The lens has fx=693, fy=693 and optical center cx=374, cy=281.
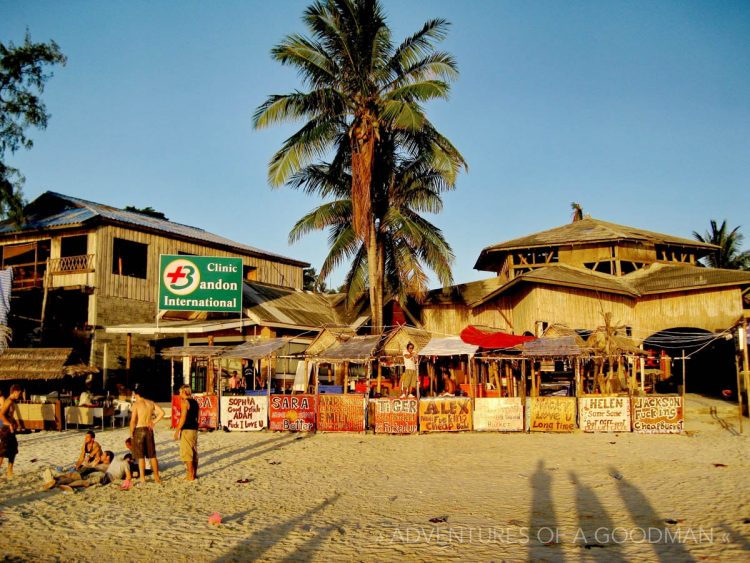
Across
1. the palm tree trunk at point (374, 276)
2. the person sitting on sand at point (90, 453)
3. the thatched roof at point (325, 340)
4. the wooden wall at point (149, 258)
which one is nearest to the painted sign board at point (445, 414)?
the thatched roof at point (325, 340)

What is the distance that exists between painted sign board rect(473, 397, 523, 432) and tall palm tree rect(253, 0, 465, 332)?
532 cm

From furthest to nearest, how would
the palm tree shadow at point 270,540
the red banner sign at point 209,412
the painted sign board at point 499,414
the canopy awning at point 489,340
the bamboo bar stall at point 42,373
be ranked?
the red banner sign at point 209,412 → the bamboo bar stall at point 42,373 → the canopy awning at point 489,340 → the painted sign board at point 499,414 → the palm tree shadow at point 270,540

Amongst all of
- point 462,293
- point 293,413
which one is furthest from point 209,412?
point 462,293

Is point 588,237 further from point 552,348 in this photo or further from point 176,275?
point 176,275

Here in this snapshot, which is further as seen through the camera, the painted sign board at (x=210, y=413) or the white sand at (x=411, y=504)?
the painted sign board at (x=210, y=413)

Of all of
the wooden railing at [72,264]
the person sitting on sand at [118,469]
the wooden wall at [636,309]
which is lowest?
the person sitting on sand at [118,469]

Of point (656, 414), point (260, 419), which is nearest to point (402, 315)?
point (260, 419)

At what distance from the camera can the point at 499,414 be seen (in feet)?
57.4

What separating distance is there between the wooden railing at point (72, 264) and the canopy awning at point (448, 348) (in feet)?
47.2

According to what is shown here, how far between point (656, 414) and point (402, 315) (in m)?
12.5

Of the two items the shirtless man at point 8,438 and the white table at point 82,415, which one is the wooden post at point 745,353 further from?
the white table at point 82,415

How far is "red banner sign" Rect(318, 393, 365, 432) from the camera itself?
1806 cm

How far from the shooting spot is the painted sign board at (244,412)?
18.9 m

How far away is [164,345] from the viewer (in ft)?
91.0
